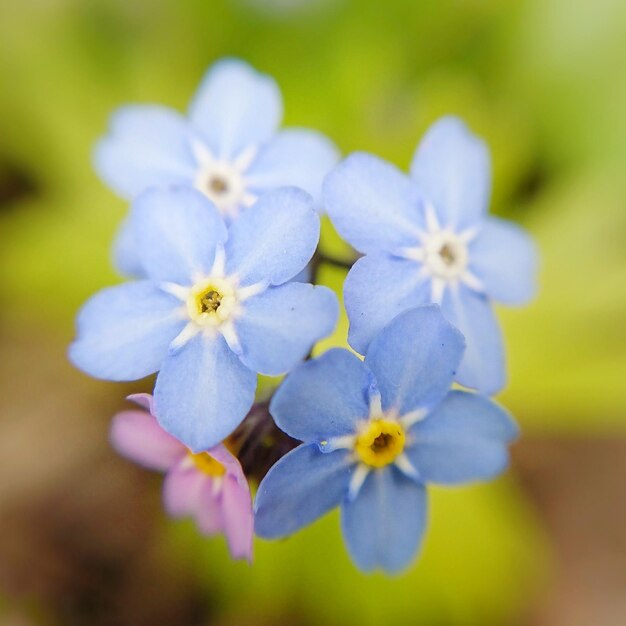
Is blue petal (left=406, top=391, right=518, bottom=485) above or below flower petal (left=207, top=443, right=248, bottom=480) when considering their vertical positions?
above

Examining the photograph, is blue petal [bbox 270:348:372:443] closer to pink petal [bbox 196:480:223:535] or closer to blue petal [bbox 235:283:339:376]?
blue petal [bbox 235:283:339:376]

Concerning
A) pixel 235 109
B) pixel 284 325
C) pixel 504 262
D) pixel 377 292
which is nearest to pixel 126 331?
pixel 284 325

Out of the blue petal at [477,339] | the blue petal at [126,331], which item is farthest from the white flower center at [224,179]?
the blue petal at [477,339]

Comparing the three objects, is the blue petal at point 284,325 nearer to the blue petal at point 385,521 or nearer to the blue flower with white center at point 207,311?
the blue flower with white center at point 207,311

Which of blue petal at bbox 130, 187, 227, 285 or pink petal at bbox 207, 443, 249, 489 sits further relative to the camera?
blue petal at bbox 130, 187, 227, 285

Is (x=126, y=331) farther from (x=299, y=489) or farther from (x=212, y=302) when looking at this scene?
(x=299, y=489)

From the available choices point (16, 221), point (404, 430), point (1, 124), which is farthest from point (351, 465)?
point (1, 124)

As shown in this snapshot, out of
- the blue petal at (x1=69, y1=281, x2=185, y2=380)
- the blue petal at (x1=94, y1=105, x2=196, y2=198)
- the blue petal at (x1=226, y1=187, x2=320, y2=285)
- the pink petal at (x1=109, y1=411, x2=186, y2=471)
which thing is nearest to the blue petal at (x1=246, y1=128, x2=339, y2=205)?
the blue petal at (x1=94, y1=105, x2=196, y2=198)

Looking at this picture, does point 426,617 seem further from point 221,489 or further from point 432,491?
point 221,489

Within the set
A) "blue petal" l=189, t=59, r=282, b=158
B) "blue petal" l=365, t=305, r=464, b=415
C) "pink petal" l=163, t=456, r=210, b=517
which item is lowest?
"pink petal" l=163, t=456, r=210, b=517
